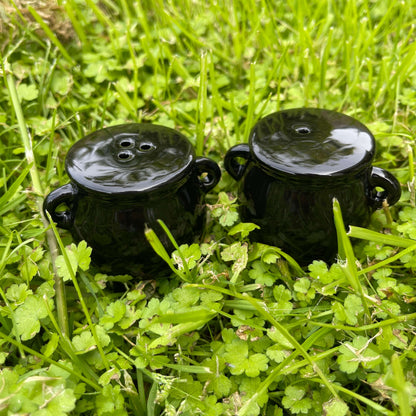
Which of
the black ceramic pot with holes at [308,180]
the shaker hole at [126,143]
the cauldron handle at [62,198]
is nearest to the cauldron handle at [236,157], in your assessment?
the black ceramic pot with holes at [308,180]

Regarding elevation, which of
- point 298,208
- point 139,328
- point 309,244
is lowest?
point 139,328

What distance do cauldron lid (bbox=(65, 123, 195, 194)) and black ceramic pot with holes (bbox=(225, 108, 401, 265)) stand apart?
0.68ft

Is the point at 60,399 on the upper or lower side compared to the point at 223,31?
lower

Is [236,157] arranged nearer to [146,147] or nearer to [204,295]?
[146,147]

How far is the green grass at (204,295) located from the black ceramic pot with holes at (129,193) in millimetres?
73

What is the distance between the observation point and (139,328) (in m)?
1.19

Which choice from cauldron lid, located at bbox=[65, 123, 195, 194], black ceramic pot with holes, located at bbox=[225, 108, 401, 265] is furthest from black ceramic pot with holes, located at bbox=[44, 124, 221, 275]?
black ceramic pot with holes, located at bbox=[225, 108, 401, 265]

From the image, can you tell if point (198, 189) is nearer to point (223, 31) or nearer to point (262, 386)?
point (262, 386)

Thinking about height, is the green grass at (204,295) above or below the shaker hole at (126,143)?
below

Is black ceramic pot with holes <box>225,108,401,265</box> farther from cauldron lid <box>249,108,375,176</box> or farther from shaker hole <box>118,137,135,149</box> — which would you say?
shaker hole <box>118,137,135,149</box>

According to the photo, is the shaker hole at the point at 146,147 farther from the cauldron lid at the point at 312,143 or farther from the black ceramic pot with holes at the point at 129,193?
the cauldron lid at the point at 312,143

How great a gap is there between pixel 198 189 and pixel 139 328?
41cm

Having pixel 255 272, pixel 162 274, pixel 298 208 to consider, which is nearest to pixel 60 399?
pixel 162 274

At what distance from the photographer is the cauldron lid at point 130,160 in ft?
3.62
